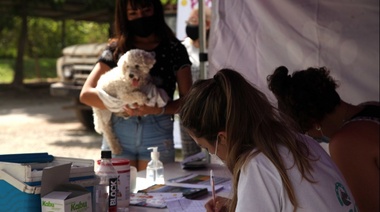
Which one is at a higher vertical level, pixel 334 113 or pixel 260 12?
pixel 260 12

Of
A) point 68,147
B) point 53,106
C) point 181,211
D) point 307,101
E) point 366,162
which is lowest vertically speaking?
point 53,106

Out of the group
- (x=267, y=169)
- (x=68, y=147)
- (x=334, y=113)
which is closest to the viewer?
(x=267, y=169)

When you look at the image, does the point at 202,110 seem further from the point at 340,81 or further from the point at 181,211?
the point at 340,81

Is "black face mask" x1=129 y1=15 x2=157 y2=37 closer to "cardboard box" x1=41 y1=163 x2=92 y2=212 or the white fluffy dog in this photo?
the white fluffy dog

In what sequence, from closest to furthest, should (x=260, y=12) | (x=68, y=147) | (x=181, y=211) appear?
(x=181, y=211) < (x=260, y=12) < (x=68, y=147)

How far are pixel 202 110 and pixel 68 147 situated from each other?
23.0 feet

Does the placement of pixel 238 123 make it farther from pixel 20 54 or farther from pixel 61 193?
pixel 20 54

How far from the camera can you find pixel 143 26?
3219 millimetres

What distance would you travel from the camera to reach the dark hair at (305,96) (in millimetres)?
2344

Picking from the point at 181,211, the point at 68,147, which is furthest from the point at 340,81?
the point at 68,147

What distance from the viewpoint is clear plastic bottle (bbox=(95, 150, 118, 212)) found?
2100 mm

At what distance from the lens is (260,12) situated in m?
3.64

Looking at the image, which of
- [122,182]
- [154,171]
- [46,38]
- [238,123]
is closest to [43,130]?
[154,171]

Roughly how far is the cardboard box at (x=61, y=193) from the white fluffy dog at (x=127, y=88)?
1.23m
